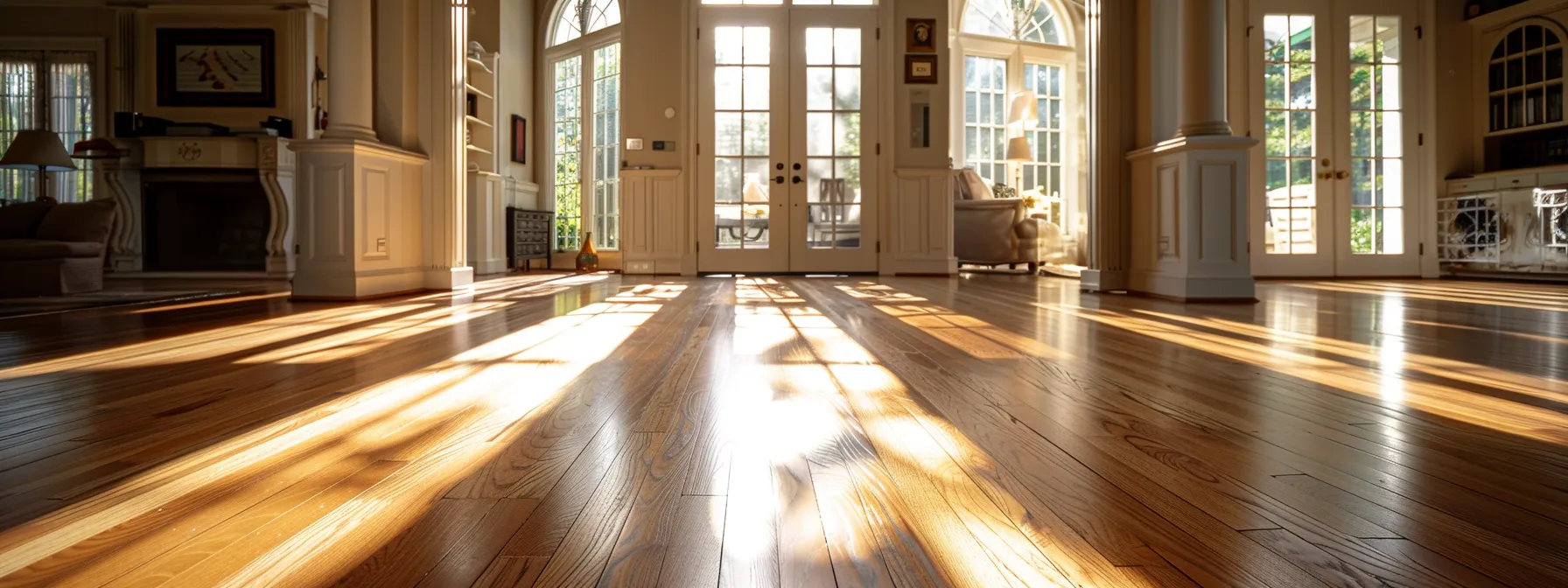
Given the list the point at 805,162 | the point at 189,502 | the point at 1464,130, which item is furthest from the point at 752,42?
the point at 189,502

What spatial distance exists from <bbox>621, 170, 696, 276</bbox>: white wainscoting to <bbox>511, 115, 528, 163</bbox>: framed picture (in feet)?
6.01

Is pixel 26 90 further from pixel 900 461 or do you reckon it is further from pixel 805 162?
pixel 900 461

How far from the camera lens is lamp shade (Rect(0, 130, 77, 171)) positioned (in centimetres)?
688

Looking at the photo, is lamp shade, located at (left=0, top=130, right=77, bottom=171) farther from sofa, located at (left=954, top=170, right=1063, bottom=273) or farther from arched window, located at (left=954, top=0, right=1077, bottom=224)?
arched window, located at (left=954, top=0, right=1077, bottom=224)

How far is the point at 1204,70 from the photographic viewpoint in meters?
4.48

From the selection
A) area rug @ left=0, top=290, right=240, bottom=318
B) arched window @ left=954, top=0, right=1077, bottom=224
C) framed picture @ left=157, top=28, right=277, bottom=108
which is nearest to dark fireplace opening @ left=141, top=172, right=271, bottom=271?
framed picture @ left=157, top=28, right=277, bottom=108

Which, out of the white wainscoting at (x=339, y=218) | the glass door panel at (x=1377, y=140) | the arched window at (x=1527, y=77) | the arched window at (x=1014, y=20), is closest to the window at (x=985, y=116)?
the arched window at (x=1014, y=20)

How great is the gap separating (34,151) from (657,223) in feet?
15.6

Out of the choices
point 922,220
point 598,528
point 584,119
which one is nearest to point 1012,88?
point 922,220

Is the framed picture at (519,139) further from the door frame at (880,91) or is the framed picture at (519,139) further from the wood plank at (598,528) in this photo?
the wood plank at (598,528)

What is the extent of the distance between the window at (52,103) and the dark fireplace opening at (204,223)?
1335 mm

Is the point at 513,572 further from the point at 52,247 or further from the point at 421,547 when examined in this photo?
the point at 52,247

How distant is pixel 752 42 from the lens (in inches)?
307

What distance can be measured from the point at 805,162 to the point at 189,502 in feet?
23.0
